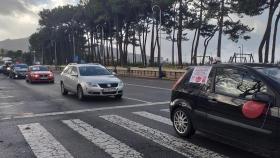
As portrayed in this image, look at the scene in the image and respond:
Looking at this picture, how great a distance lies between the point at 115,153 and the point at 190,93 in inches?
76.3

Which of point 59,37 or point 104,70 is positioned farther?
point 59,37

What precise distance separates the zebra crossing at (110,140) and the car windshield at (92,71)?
579 centimetres

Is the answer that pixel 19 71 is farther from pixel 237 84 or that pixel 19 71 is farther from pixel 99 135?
pixel 237 84

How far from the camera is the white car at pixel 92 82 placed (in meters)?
15.1

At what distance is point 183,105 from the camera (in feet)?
25.7

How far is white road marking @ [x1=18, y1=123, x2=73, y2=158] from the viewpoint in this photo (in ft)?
22.3

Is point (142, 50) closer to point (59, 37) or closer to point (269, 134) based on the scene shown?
point (59, 37)

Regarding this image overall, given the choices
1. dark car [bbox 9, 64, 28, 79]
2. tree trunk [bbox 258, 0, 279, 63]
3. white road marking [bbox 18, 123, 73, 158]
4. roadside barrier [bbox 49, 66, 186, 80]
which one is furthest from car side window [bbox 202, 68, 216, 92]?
dark car [bbox 9, 64, 28, 79]

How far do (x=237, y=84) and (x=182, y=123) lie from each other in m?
1.82

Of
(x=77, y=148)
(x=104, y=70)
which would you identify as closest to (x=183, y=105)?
(x=77, y=148)

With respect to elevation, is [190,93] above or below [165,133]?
above

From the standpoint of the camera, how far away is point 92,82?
49.6 ft

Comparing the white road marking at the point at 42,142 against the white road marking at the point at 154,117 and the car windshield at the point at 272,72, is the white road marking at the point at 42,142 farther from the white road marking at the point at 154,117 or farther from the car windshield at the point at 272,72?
the car windshield at the point at 272,72

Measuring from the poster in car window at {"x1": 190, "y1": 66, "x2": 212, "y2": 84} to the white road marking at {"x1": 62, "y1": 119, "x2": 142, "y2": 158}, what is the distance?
72.4 inches
